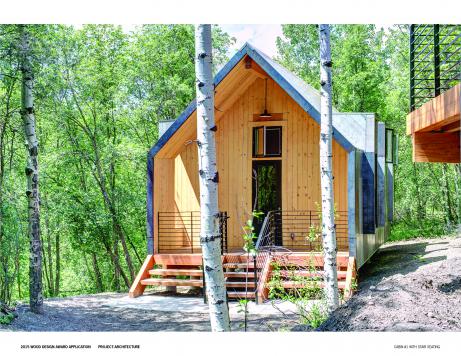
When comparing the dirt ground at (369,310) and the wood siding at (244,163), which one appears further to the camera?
the wood siding at (244,163)

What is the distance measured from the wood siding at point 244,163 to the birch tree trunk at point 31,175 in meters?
2.73

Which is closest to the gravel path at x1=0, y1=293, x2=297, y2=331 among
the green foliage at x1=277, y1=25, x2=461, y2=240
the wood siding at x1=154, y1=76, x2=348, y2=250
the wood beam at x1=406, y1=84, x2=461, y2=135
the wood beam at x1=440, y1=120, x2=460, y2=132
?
the wood siding at x1=154, y1=76, x2=348, y2=250

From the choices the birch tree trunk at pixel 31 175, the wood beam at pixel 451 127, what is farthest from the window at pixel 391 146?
the birch tree trunk at pixel 31 175

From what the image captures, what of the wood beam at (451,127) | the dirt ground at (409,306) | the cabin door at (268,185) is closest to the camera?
the dirt ground at (409,306)

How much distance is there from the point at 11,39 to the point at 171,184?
4.05m

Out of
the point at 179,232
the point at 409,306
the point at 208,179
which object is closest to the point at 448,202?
the point at 179,232

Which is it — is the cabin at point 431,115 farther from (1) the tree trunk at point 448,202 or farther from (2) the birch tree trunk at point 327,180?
(1) the tree trunk at point 448,202

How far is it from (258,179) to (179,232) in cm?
171

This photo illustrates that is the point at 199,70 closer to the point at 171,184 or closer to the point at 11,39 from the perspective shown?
the point at 11,39

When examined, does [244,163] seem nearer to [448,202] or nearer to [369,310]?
[448,202]

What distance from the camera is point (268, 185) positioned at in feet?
35.0

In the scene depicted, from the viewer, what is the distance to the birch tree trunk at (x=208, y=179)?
4480 mm

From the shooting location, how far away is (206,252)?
453cm
